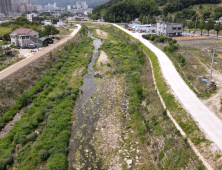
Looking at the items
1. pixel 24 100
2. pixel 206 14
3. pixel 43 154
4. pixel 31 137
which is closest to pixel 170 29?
pixel 206 14

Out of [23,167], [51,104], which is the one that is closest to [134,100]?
[51,104]

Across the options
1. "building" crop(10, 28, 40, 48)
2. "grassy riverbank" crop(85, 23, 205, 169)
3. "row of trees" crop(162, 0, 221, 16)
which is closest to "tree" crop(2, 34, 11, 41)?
"building" crop(10, 28, 40, 48)

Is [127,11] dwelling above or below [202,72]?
above

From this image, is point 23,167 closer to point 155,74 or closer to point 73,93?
point 73,93

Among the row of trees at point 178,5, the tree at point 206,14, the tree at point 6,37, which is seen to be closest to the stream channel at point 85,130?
the tree at point 6,37

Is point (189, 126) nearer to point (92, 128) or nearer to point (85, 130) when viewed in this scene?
point (92, 128)
